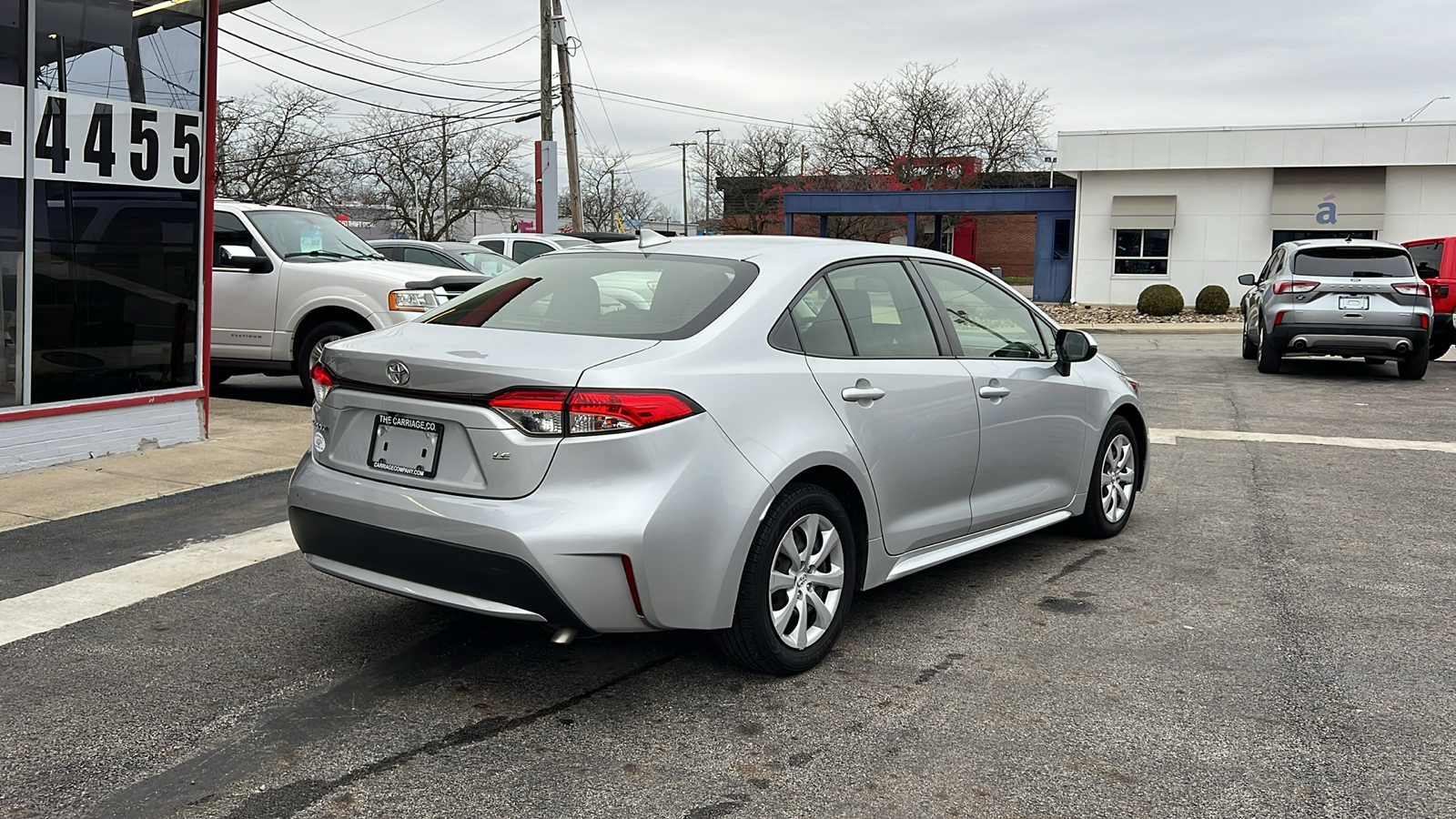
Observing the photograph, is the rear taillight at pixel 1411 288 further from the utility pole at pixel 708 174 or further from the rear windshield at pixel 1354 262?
the utility pole at pixel 708 174

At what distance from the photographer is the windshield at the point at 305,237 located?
11258mm

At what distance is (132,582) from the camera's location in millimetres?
5375

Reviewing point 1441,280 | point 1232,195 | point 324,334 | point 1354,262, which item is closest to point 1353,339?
point 1354,262

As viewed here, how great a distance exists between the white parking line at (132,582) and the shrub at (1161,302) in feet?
91.1

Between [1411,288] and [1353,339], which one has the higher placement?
[1411,288]

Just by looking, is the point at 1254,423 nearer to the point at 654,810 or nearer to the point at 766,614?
the point at 766,614

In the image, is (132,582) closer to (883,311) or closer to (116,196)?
(883,311)

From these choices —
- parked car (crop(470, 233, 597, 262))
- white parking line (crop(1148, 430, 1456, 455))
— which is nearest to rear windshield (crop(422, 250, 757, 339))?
white parking line (crop(1148, 430, 1456, 455))

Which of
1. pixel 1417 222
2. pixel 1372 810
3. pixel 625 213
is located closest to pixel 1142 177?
pixel 1417 222

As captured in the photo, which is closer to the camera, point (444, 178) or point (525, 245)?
point (525, 245)

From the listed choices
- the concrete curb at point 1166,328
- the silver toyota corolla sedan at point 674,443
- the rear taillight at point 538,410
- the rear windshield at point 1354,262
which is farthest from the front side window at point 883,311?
the concrete curb at point 1166,328

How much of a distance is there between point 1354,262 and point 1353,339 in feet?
3.14

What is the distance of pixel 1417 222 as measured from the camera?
32.4 m

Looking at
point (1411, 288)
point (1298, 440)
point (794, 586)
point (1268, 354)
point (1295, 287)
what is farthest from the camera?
point (1268, 354)
